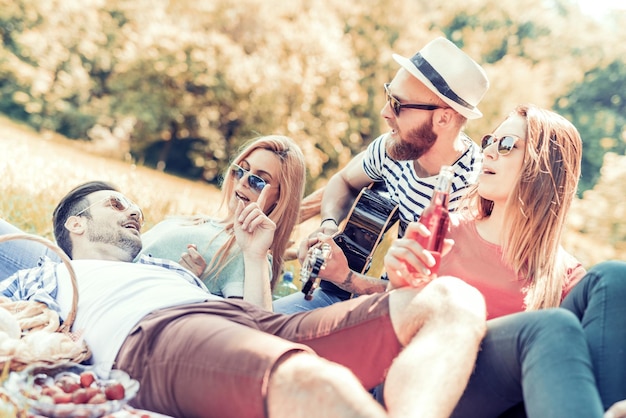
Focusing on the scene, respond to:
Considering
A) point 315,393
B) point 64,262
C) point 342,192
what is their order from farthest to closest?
1. point 342,192
2. point 64,262
3. point 315,393

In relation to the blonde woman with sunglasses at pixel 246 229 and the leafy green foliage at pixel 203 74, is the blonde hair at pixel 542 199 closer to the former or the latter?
the blonde woman with sunglasses at pixel 246 229

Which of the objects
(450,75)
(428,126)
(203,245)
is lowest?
(203,245)

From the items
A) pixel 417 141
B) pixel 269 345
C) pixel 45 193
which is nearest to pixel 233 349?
pixel 269 345

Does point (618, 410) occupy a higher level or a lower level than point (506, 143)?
lower

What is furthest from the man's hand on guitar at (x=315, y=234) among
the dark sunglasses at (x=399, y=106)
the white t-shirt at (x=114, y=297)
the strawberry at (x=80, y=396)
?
the strawberry at (x=80, y=396)

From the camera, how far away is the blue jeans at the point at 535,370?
6.84 feet

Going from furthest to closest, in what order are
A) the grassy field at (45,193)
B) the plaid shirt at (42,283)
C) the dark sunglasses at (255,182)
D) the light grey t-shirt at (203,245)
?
the grassy field at (45,193)
the dark sunglasses at (255,182)
the light grey t-shirt at (203,245)
the plaid shirt at (42,283)

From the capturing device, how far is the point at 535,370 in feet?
7.22

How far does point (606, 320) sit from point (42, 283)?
7.19ft

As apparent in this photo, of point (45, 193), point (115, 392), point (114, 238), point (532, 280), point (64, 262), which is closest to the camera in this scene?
point (115, 392)

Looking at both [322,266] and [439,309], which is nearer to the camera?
[439,309]

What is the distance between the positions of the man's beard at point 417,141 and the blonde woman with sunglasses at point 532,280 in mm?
619

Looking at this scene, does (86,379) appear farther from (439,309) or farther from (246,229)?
(246,229)

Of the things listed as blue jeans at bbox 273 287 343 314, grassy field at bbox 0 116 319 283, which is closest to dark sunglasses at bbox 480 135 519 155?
blue jeans at bbox 273 287 343 314
